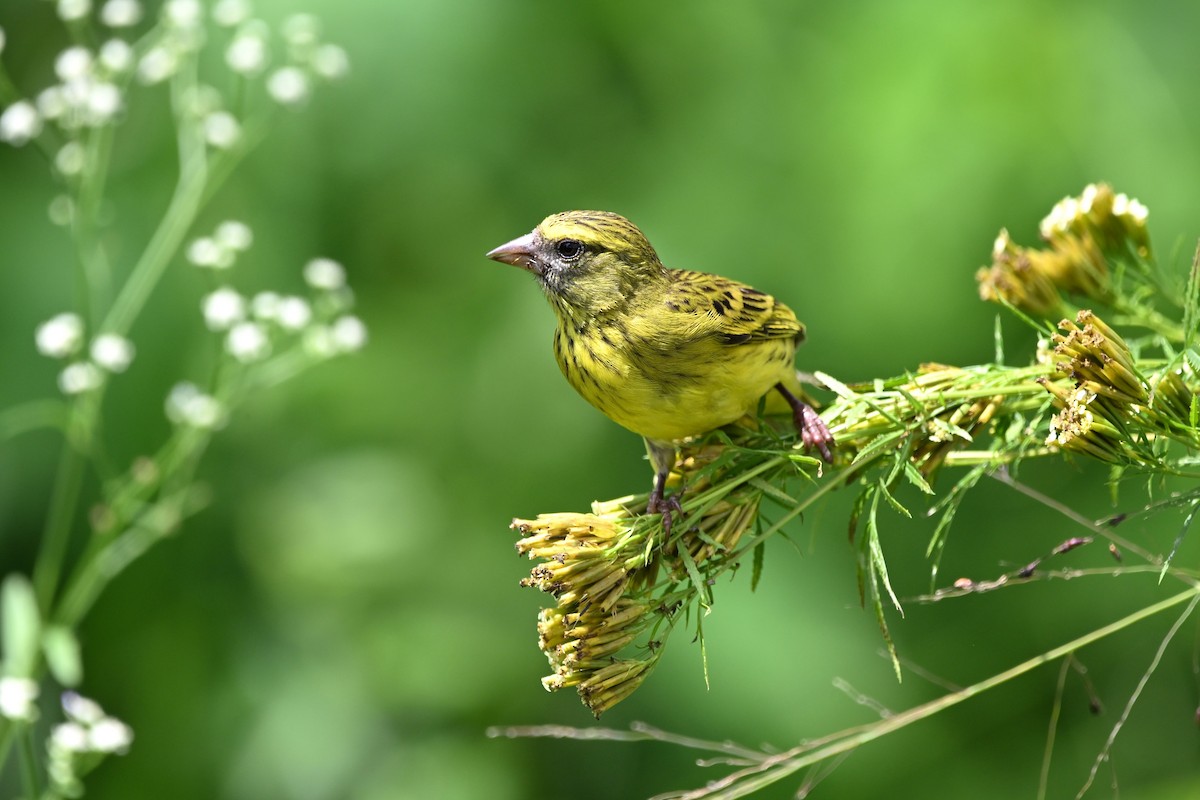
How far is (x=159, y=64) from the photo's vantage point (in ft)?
13.1

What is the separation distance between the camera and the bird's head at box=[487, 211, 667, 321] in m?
3.21

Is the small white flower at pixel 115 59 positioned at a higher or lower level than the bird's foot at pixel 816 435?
higher

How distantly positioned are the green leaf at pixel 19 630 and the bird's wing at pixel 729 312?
170 cm

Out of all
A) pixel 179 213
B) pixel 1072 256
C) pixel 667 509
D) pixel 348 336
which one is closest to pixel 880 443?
pixel 667 509

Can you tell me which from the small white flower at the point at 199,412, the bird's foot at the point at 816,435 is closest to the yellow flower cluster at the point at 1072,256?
the bird's foot at the point at 816,435

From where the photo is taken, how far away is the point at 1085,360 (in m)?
1.74

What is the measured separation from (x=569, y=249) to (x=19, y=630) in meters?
1.60

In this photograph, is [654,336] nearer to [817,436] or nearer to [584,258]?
[584,258]

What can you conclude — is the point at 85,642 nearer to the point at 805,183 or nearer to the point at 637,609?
the point at 805,183

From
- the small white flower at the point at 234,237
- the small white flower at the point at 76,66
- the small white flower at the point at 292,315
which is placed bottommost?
the small white flower at the point at 292,315

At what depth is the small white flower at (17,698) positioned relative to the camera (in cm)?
288

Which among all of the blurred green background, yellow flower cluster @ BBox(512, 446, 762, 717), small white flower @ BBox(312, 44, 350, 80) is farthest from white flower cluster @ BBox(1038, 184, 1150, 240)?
small white flower @ BBox(312, 44, 350, 80)

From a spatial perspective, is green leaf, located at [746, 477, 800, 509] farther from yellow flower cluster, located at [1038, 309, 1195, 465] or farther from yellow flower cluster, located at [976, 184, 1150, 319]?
yellow flower cluster, located at [976, 184, 1150, 319]

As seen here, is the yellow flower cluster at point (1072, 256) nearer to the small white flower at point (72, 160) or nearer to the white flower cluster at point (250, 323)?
the white flower cluster at point (250, 323)
